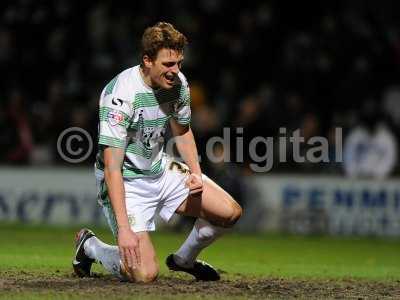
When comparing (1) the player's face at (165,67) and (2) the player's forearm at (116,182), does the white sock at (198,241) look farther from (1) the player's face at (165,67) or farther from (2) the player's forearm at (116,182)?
(1) the player's face at (165,67)

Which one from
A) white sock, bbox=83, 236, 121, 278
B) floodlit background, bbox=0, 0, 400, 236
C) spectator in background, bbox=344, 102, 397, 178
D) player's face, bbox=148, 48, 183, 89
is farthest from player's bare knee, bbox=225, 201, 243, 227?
spectator in background, bbox=344, 102, 397, 178

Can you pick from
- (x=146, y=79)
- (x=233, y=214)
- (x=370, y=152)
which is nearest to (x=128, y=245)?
(x=233, y=214)

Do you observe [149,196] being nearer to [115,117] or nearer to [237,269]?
[115,117]

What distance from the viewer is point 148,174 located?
8.82 metres

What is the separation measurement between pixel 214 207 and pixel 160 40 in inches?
63.2

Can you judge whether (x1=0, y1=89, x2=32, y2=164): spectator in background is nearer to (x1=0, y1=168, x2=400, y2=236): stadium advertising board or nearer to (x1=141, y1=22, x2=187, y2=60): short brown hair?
(x1=0, y1=168, x2=400, y2=236): stadium advertising board

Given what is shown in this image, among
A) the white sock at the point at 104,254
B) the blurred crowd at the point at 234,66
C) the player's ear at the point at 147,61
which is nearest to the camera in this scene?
the player's ear at the point at 147,61

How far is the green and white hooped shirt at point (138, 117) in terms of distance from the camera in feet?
26.9

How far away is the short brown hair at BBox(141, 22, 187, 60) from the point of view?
26.9 feet

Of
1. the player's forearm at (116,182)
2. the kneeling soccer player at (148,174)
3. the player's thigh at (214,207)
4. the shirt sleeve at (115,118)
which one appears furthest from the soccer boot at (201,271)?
the shirt sleeve at (115,118)

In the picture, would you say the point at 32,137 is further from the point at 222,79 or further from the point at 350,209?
the point at 350,209

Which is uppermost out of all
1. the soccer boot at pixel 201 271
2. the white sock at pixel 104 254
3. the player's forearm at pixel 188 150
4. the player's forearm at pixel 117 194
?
the player's forearm at pixel 188 150

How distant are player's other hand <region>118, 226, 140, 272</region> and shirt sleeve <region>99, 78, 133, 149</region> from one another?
713mm

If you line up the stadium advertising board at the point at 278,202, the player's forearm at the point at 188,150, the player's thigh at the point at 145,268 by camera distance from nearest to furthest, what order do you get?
1. the player's thigh at the point at 145,268
2. the player's forearm at the point at 188,150
3. the stadium advertising board at the point at 278,202
